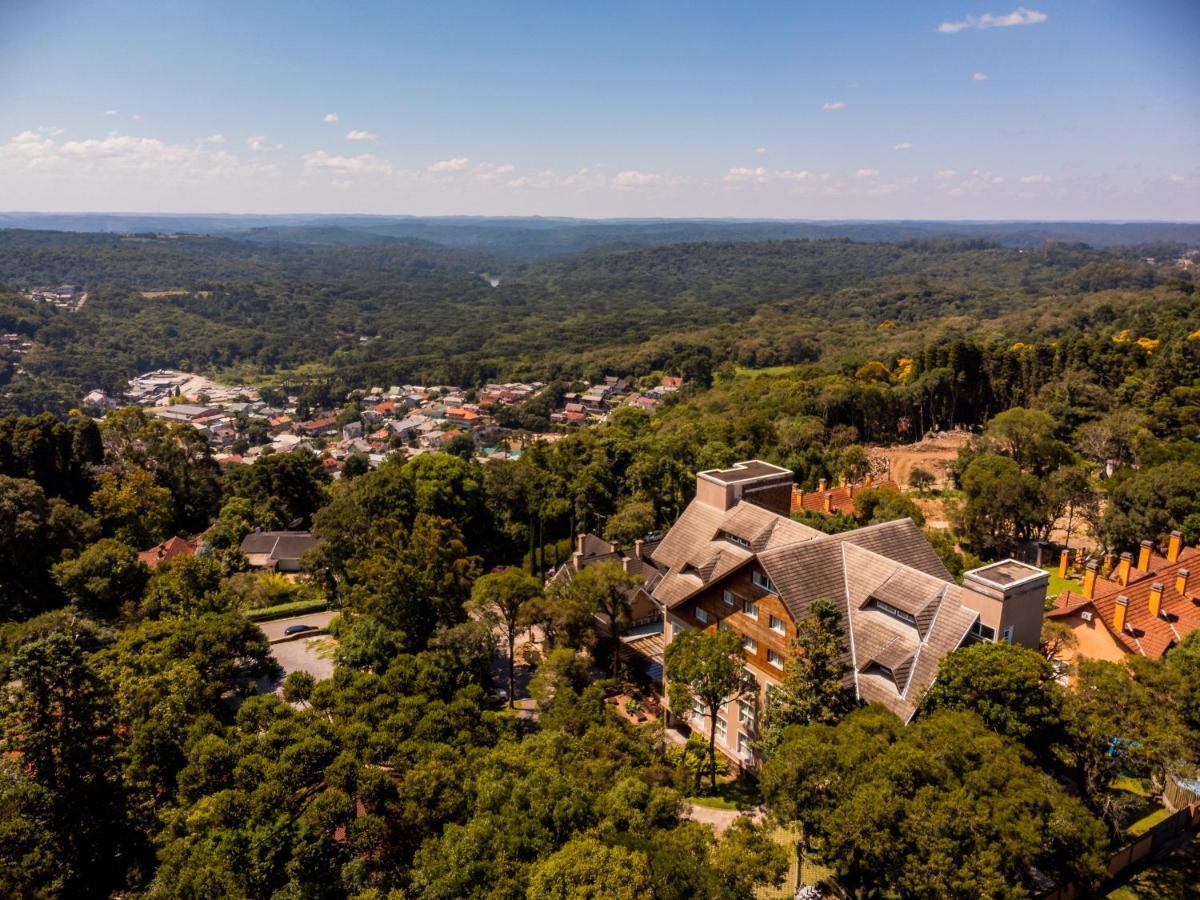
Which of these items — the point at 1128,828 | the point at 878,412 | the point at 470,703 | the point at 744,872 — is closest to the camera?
the point at 744,872

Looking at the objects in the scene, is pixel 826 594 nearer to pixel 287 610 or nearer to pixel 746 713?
pixel 746 713

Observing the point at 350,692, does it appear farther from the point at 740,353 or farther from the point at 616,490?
the point at 740,353

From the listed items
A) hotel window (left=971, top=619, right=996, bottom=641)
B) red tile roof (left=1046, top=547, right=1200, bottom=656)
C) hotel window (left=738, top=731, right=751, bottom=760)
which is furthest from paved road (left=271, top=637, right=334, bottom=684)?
red tile roof (left=1046, top=547, right=1200, bottom=656)

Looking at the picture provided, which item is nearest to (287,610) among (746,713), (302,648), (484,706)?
(302,648)

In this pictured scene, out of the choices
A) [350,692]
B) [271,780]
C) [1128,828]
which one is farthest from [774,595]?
[271,780]

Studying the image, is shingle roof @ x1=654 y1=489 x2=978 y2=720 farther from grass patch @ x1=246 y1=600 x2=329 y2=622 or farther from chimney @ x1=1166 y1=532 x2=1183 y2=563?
grass patch @ x1=246 y1=600 x2=329 y2=622
